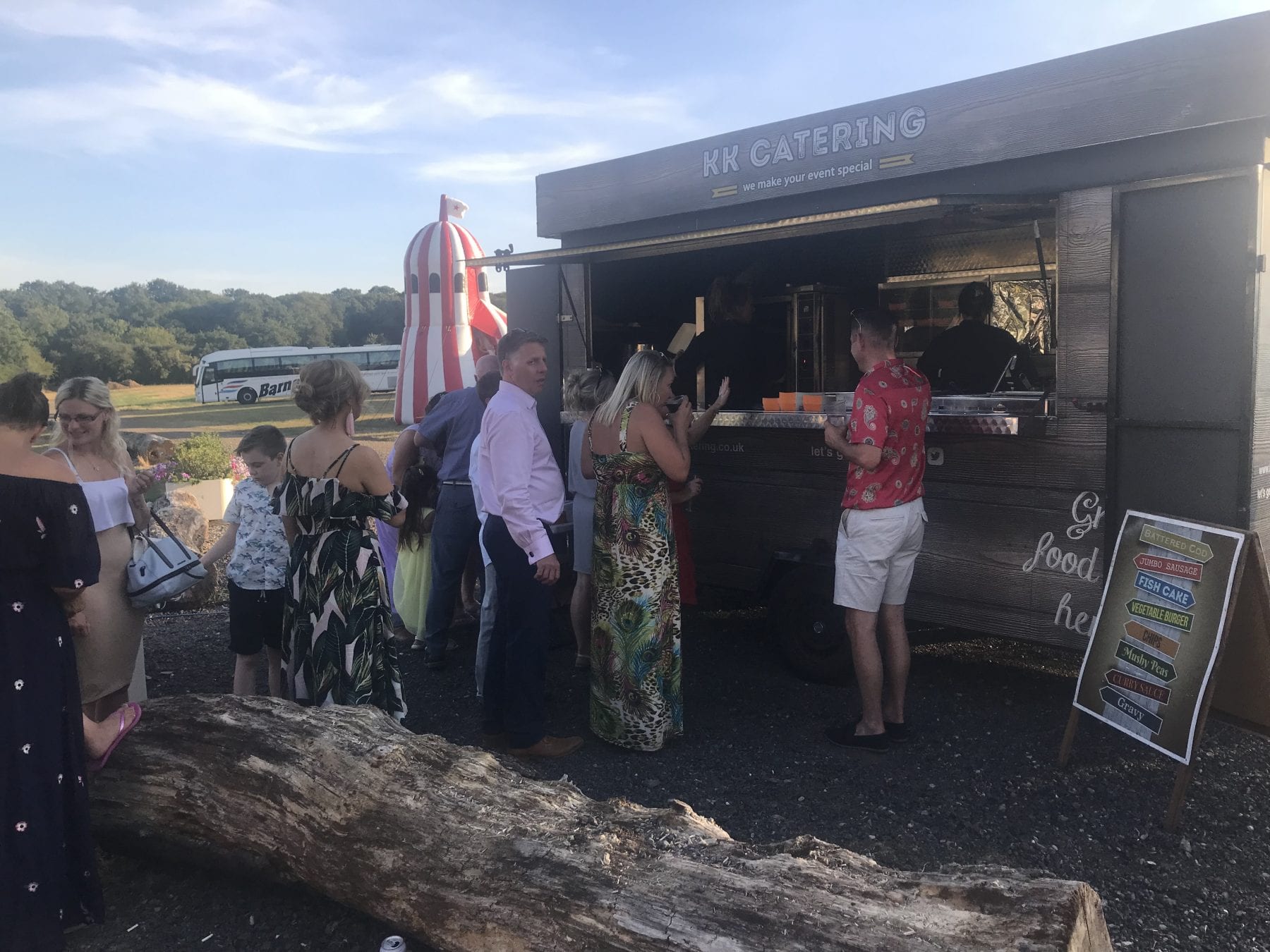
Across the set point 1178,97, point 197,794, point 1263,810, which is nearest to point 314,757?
point 197,794

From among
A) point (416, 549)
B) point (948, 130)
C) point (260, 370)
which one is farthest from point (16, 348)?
point (948, 130)

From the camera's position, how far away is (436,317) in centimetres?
1459

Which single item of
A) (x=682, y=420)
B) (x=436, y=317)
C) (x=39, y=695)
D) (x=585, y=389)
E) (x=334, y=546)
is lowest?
(x=39, y=695)

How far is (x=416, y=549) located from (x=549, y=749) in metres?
2.00

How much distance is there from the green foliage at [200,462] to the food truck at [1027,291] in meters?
6.36

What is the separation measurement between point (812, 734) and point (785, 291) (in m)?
3.62

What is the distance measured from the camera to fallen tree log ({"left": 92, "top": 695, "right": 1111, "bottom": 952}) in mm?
2045

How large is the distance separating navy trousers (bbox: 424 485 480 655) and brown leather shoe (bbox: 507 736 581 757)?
142 centimetres

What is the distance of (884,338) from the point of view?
4.01 meters

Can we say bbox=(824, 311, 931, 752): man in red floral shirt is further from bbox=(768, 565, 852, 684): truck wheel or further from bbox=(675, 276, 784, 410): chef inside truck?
bbox=(675, 276, 784, 410): chef inside truck

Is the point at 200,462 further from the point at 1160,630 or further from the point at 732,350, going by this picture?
the point at 1160,630

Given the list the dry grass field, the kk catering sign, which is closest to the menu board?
the kk catering sign

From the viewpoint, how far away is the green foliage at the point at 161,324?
126 ft

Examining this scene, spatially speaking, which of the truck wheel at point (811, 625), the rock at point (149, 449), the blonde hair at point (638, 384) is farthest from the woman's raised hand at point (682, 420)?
the rock at point (149, 449)
